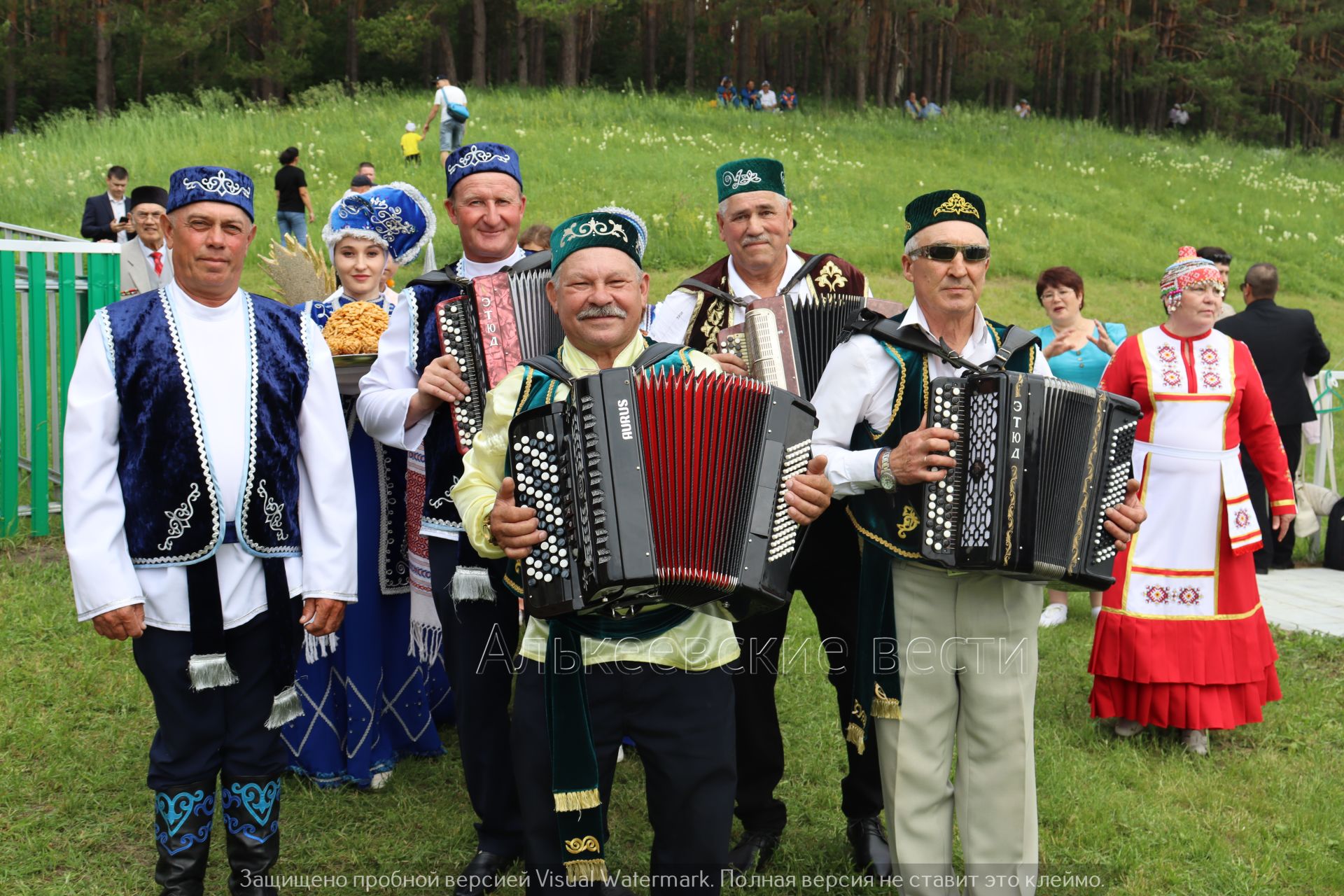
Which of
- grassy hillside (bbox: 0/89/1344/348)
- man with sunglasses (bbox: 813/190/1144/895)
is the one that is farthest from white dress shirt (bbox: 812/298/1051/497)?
grassy hillside (bbox: 0/89/1344/348)

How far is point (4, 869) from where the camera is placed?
4.07m

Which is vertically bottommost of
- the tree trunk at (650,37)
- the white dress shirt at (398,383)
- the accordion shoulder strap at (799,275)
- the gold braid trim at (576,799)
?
the gold braid trim at (576,799)

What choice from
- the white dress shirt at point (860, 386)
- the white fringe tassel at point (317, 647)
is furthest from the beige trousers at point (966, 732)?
the white fringe tassel at point (317, 647)

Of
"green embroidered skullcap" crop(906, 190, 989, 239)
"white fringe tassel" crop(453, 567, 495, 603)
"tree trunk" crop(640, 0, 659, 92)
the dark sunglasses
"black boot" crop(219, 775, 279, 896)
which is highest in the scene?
"tree trunk" crop(640, 0, 659, 92)

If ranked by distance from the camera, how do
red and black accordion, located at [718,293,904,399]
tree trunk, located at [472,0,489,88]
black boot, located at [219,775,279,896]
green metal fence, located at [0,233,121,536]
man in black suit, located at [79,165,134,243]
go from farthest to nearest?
1. tree trunk, located at [472,0,489,88]
2. man in black suit, located at [79,165,134,243]
3. green metal fence, located at [0,233,121,536]
4. red and black accordion, located at [718,293,904,399]
5. black boot, located at [219,775,279,896]

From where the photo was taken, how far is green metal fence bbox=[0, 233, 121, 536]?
7.83 metres

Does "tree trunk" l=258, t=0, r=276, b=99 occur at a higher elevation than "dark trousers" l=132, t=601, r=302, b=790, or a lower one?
higher

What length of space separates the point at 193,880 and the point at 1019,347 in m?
3.01

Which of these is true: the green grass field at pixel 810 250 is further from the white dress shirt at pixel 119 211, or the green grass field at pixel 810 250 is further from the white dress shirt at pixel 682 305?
the white dress shirt at pixel 682 305

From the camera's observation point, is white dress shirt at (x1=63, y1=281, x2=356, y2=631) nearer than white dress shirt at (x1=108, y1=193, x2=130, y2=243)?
Yes

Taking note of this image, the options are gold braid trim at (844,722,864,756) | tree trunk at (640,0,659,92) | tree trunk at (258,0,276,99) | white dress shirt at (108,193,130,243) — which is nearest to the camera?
gold braid trim at (844,722,864,756)

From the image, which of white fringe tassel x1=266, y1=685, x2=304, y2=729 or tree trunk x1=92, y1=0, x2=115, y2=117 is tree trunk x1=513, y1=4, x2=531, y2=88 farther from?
white fringe tassel x1=266, y1=685, x2=304, y2=729

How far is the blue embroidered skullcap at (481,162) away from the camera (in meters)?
4.16

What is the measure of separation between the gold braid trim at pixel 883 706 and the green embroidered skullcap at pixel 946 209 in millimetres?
1440
